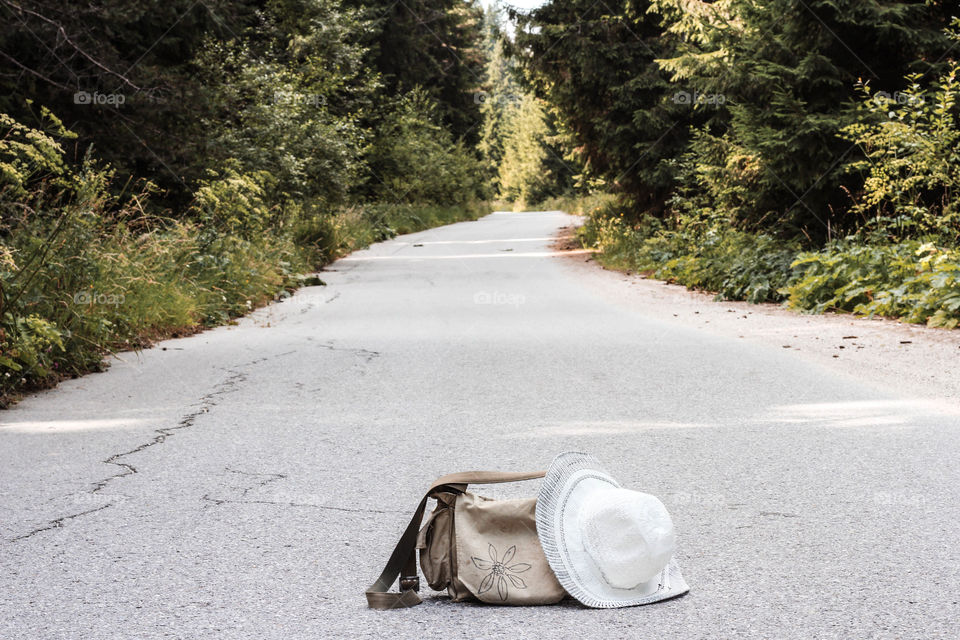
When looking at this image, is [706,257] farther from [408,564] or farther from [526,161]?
[526,161]

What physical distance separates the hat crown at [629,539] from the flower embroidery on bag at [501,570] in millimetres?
258

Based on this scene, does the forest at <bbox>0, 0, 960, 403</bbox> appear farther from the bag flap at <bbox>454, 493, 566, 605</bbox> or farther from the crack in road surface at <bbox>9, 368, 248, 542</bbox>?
the bag flap at <bbox>454, 493, 566, 605</bbox>

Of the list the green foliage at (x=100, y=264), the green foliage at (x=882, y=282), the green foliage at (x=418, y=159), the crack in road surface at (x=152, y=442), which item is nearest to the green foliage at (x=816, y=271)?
the green foliage at (x=882, y=282)

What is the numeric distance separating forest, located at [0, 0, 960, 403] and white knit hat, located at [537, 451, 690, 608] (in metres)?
5.42

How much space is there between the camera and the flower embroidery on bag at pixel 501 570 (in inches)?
127

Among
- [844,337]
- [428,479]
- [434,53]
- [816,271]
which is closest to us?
[428,479]

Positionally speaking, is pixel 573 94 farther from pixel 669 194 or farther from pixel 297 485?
pixel 297 485

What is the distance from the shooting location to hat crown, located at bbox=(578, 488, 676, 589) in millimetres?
3131

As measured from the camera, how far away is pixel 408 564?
10.8 feet

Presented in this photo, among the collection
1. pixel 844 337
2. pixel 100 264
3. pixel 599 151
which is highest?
pixel 599 151

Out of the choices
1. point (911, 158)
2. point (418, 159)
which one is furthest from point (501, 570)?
point (418, 159)

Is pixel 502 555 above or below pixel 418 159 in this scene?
below

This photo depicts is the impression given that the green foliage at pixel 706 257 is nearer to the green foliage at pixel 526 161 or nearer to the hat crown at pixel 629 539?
the hat crown at pixel 629 539

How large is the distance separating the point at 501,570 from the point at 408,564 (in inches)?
13.0
